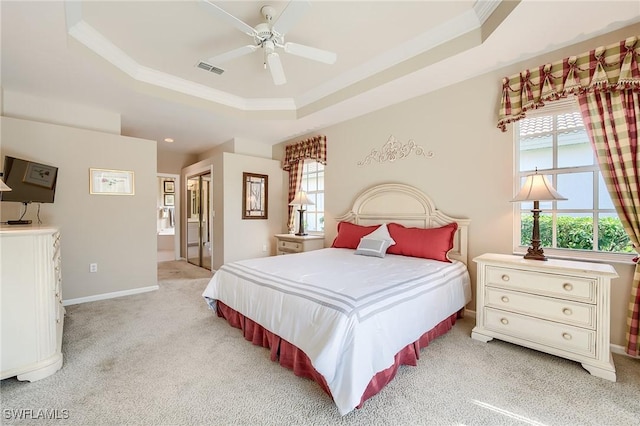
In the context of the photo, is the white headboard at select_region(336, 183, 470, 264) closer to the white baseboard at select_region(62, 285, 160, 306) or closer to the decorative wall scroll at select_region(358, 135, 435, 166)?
the decorative wall scroll at select_region(358, 135, 435, 166)

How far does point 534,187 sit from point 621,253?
86cm

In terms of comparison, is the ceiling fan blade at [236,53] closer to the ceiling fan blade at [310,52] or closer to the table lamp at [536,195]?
the ceiling fan blade at [310,52]

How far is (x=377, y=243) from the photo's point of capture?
313 centimetres

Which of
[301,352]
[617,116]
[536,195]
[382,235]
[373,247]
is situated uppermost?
[617,116]

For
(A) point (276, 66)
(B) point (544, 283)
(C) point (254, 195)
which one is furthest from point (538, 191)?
(C) point (254, 195)

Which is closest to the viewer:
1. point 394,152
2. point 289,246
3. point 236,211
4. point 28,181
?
point 28,181

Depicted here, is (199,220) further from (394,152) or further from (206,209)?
(394,152)

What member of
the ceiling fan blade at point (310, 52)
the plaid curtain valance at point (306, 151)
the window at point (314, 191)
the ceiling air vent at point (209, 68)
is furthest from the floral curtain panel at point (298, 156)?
the ceiling fan blade at point (310, 52)

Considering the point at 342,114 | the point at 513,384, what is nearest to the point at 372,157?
the point at 342,114

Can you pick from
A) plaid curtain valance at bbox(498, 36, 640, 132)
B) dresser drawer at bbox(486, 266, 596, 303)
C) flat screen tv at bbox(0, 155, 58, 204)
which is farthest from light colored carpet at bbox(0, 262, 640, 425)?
plaid curtain valance at bbox(498, 36, 640, 132)

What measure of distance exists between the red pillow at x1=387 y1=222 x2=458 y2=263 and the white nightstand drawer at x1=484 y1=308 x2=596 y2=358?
695 mm

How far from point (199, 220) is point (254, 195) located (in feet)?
5.37

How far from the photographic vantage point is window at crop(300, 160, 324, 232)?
4922 millimetres

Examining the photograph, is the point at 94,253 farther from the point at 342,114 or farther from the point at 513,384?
the point at 513,384
